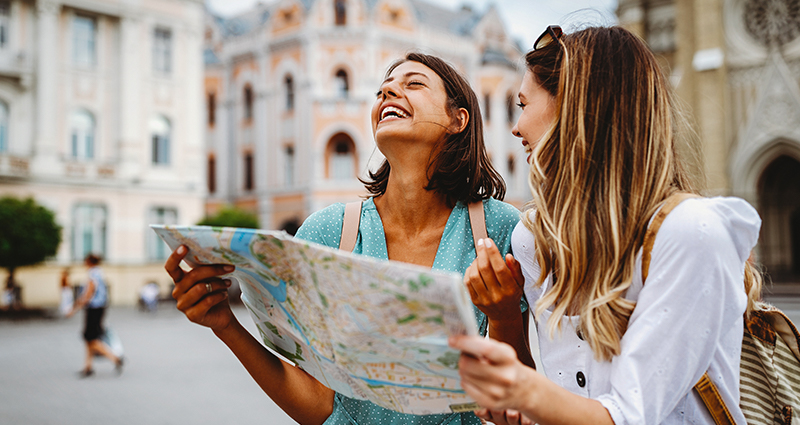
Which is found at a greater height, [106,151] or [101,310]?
[106,151]

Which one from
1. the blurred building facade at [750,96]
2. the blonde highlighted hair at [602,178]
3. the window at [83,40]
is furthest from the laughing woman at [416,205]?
the window at [83,40]

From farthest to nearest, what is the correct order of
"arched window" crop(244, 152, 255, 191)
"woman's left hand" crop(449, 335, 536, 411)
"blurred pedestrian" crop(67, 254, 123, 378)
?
"arched window" crop(244, 152, 255, 191) < "blurred pedestrian" crop(67, 254, 123, 378) < "woman's left hand" crop(449, 335, 536, 411)

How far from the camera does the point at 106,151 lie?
2453 cm

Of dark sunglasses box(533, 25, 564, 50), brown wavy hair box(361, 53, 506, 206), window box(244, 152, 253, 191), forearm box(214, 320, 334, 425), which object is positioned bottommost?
forearm box(214, 320, 334, 425)

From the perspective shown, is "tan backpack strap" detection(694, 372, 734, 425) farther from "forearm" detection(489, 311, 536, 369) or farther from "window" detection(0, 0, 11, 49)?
"window" detection(0, 0, 11, 49)

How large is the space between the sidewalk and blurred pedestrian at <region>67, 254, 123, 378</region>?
10.5 inches

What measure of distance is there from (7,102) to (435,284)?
88.0 ft

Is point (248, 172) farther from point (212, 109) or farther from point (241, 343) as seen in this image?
point (241, 343)

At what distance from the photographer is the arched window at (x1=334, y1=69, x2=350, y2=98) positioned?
2947cm

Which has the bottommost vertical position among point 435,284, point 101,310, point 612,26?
point 101,310

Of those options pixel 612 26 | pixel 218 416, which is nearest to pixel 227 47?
pixel 218 416

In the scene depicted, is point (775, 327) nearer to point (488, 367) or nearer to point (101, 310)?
point (488, 367)

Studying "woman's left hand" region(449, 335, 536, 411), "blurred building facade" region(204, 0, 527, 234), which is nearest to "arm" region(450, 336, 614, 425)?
"woman's left hand" region(449, 335, 536, 411)

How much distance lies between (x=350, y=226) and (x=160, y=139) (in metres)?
25.9
